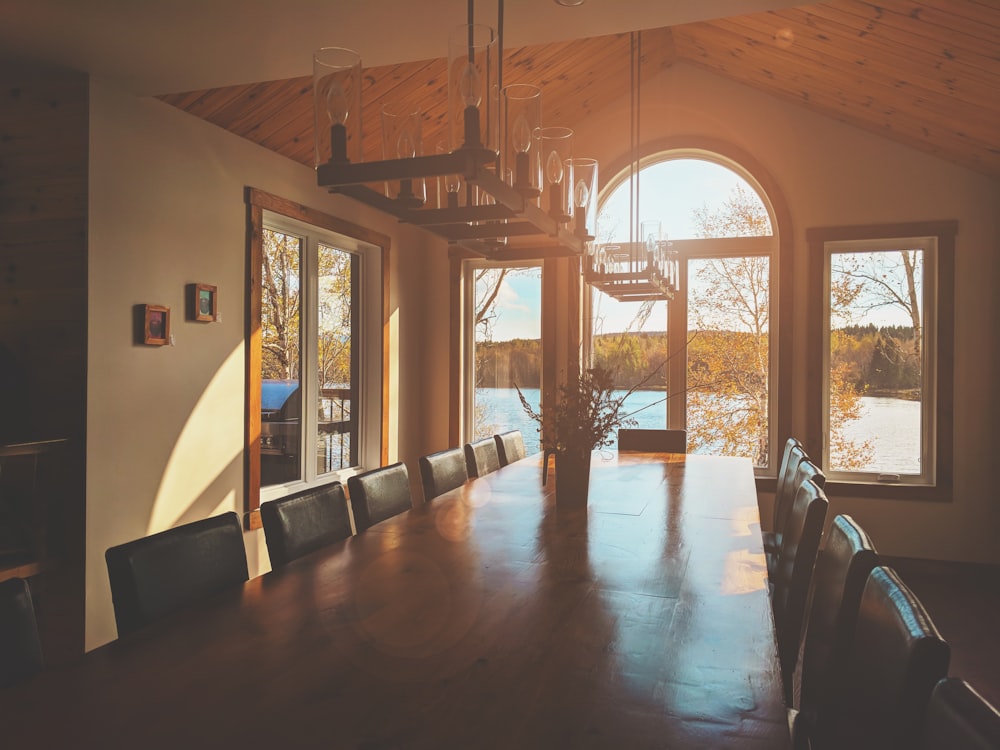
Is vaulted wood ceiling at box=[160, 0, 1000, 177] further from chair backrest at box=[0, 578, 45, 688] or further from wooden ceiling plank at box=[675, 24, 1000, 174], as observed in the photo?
chair backrest at box=[0, 578, 45, 688]

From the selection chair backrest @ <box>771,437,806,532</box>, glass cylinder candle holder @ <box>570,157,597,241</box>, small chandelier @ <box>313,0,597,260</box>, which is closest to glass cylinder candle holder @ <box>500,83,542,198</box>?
small chandelier @ <box>313,0,597,260</box>

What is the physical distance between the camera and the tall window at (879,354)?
198 inches

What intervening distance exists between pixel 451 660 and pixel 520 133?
55.7 inches

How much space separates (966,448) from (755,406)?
1.40 metres

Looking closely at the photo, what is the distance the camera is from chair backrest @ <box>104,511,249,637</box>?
1.63 metres

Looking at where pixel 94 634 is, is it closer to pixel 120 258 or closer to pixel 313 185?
pixel 120 258

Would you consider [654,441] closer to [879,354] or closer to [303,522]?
[879,354]

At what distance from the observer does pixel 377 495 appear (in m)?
2.77

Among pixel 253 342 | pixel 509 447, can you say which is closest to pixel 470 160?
pixel 253 342

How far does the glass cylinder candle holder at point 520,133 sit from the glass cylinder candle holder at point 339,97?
0.43 m

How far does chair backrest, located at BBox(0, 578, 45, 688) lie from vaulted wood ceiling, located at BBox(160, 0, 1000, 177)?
2.71 metres

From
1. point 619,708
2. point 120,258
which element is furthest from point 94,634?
point 619,708

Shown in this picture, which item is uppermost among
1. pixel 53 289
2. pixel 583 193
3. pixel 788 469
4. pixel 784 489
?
pixel 583 193

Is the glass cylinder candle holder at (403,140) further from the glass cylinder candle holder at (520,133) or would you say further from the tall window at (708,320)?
the tall window at (708,320)
